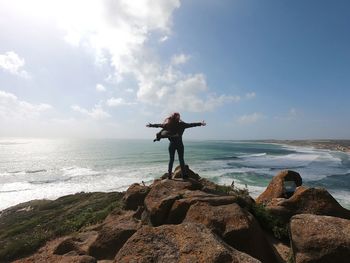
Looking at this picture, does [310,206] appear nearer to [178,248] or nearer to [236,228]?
[236,228]

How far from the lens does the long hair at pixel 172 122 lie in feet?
36.6

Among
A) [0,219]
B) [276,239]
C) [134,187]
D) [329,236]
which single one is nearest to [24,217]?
[0,219]

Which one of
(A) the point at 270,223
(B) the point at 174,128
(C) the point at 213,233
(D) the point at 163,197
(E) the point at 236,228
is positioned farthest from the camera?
(B) the point at 174,128

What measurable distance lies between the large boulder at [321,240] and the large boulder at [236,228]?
2.35 ft

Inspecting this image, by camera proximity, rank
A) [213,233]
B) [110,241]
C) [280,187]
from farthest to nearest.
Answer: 1. [280,187]
2. [110,241]
3. [213,233]

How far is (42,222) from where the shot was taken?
18.6 metres

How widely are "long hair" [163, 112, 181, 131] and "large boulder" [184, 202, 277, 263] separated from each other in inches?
177

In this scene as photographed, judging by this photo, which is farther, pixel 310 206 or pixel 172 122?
pixel 172 122

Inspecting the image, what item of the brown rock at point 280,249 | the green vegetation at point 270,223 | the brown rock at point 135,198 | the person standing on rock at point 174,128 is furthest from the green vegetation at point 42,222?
the brown rock at point 280,249

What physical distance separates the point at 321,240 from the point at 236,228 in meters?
1.80

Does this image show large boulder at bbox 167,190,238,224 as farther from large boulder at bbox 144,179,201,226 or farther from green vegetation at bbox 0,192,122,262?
green vegetation at bbox 0,192,122,262

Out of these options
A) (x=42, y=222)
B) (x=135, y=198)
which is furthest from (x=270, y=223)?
(x=42, y=222)

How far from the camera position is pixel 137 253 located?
473cm

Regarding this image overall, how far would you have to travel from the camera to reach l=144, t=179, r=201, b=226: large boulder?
27.2 ft
